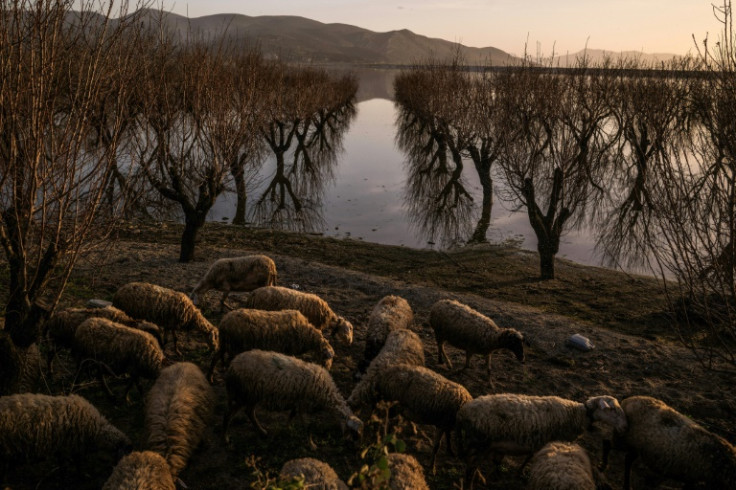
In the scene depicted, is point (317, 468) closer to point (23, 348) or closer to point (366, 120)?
point (23, 348)

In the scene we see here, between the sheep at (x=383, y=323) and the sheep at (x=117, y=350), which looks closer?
the sheep at (x=117, y=350)

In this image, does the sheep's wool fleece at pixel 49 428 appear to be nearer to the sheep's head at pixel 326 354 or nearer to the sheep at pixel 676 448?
the sheep's head at pixel 326 354

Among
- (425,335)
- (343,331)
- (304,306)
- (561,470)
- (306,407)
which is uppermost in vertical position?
(304,306)

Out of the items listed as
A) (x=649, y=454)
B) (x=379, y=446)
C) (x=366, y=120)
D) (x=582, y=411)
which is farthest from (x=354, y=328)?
(x=366, y=120)

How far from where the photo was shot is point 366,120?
170 ft

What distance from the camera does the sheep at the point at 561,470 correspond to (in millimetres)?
4875

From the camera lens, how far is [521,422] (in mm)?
5754

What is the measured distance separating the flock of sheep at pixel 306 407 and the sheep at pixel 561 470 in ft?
0.04

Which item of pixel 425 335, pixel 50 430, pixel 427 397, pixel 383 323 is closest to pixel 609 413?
pixel 427 397

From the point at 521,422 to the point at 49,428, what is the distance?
5.14 metres

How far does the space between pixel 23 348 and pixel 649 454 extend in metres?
7.20

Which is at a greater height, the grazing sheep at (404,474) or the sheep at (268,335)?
the sheep at (268,335)

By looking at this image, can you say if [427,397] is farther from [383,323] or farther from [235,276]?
[235,276]

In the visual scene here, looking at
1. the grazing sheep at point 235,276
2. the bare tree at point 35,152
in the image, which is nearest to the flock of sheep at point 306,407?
the bare tree at point 35,152
